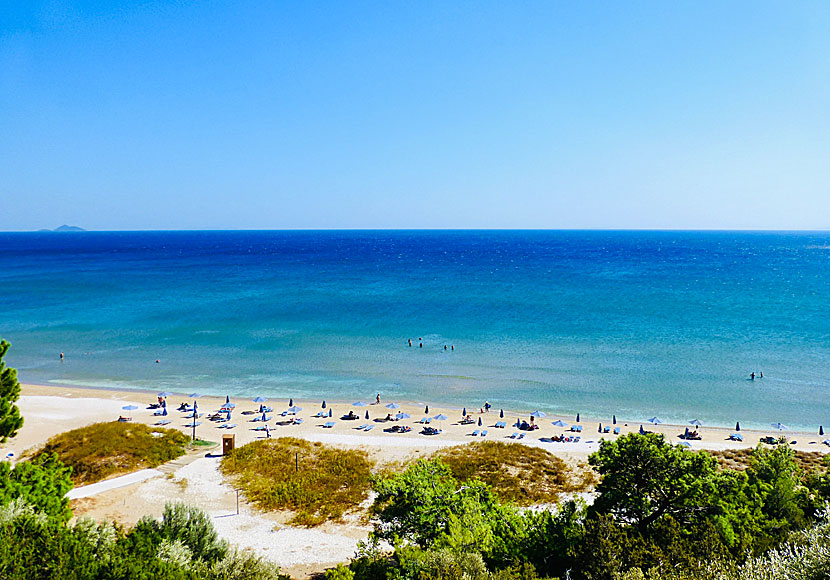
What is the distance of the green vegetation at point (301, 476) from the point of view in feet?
76.6

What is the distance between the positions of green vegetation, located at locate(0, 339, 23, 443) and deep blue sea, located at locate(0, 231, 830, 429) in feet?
89.1

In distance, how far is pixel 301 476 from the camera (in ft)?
87.0

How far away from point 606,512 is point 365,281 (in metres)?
100

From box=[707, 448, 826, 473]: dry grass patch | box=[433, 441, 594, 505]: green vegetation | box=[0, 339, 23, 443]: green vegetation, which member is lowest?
box=[707, 448, 826, 473]: dry grass patch

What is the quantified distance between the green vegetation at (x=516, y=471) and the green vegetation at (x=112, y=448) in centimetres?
1666

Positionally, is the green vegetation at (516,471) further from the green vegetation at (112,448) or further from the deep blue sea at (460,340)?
the green vegetation at (112,448)

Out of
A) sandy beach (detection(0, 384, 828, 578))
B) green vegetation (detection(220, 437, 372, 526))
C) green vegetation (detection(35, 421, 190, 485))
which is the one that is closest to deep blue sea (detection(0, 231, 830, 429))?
sandy beach (detection(0, 384, 828, 578))

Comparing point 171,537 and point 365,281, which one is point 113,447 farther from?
point 365,281

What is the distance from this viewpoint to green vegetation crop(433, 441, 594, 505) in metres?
Answer: 24.7

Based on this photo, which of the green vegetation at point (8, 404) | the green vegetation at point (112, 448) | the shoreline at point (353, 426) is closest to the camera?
the green vegetation at point (8, 404)

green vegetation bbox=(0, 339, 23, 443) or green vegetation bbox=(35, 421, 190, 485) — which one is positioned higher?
green vegetation bbox=(0, 339, 23, 443)

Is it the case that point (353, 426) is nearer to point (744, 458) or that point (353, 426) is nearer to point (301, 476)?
point (301, 476)

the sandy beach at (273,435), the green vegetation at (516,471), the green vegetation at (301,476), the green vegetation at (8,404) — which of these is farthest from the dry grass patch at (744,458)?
the green vegetation at (8,404)

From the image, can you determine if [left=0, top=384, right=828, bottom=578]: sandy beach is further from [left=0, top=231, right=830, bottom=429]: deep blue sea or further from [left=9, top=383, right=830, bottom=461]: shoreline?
[left=0, top=231, right=830, bottom=429]: deep blue sea
